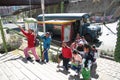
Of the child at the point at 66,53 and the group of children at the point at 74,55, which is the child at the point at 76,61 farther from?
the child at the point at 66,53

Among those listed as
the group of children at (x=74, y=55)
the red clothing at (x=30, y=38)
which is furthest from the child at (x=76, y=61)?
the red clothing at (x=30, y=38)

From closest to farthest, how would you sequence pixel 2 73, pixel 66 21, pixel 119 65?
pixel 2 73, pixel 119 65, pixel 66 21

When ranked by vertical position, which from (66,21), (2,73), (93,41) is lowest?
(93,41)

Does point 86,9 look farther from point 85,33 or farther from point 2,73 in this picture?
point 2,73

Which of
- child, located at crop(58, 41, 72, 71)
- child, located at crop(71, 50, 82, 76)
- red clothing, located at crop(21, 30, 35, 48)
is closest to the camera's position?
child, located at crop(71, 50, 82, 76)

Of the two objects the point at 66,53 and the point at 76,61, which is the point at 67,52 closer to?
the point at 66,53

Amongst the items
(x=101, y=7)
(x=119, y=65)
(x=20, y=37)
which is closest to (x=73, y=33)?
(x=20, y=37)

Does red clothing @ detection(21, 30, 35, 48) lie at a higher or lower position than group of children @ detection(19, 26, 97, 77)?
higher

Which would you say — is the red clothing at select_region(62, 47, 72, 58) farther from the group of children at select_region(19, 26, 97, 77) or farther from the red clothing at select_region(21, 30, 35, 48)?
the red clothing at select_region(21, 30, 35, 48)

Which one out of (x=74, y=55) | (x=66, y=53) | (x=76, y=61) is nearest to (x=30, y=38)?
(x=66, y=53)

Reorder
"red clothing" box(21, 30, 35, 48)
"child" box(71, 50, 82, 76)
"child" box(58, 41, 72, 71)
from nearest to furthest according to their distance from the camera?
1. "child" box(71, 50, 82, 76)
2. "child" box(58, 41, 72, 71)
3. "red clothing" box(21, 30, 35, 48)

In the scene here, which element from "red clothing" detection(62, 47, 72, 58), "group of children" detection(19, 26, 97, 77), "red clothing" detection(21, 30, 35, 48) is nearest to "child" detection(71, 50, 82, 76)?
"group of children" detection(19, 26, 97, 77)

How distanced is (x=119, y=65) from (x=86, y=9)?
23.6 m

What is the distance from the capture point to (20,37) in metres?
12.5
